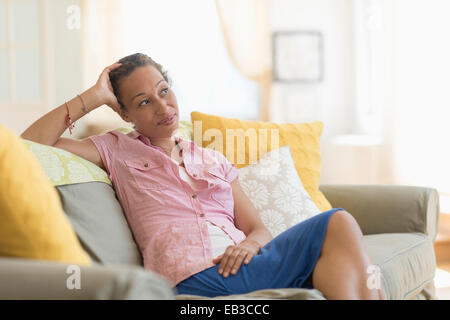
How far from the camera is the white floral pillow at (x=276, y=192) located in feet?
6.46

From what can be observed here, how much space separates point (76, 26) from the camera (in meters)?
4.47

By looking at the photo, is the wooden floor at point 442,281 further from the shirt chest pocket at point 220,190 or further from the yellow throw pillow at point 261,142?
the shirt chest pocket at point 220,190

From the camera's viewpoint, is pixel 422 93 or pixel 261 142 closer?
pixel 261 142

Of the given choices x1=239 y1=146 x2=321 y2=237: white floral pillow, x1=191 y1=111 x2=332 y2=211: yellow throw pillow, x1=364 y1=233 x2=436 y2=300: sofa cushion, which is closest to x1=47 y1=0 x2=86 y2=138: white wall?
x1=191 y1=111 x2=332 y2=211: yellow throw pillow

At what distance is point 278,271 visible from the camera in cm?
142

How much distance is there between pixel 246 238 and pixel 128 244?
338mm

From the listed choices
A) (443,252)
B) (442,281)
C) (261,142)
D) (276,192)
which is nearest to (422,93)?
(443,252)

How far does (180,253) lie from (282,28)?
374 centimetres

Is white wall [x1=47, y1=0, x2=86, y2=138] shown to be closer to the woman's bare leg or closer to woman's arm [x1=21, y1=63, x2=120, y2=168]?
woman's arm [x1=21, y1=63, x2=120, y2=168]

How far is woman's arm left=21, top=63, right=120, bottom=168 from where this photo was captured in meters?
1.65

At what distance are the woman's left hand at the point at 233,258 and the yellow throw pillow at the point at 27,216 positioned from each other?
0.49m

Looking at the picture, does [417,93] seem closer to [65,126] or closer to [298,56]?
[298,56]

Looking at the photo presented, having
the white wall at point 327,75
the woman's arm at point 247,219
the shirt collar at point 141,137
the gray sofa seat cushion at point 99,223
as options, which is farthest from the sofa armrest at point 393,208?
the white wall at point 327,75
